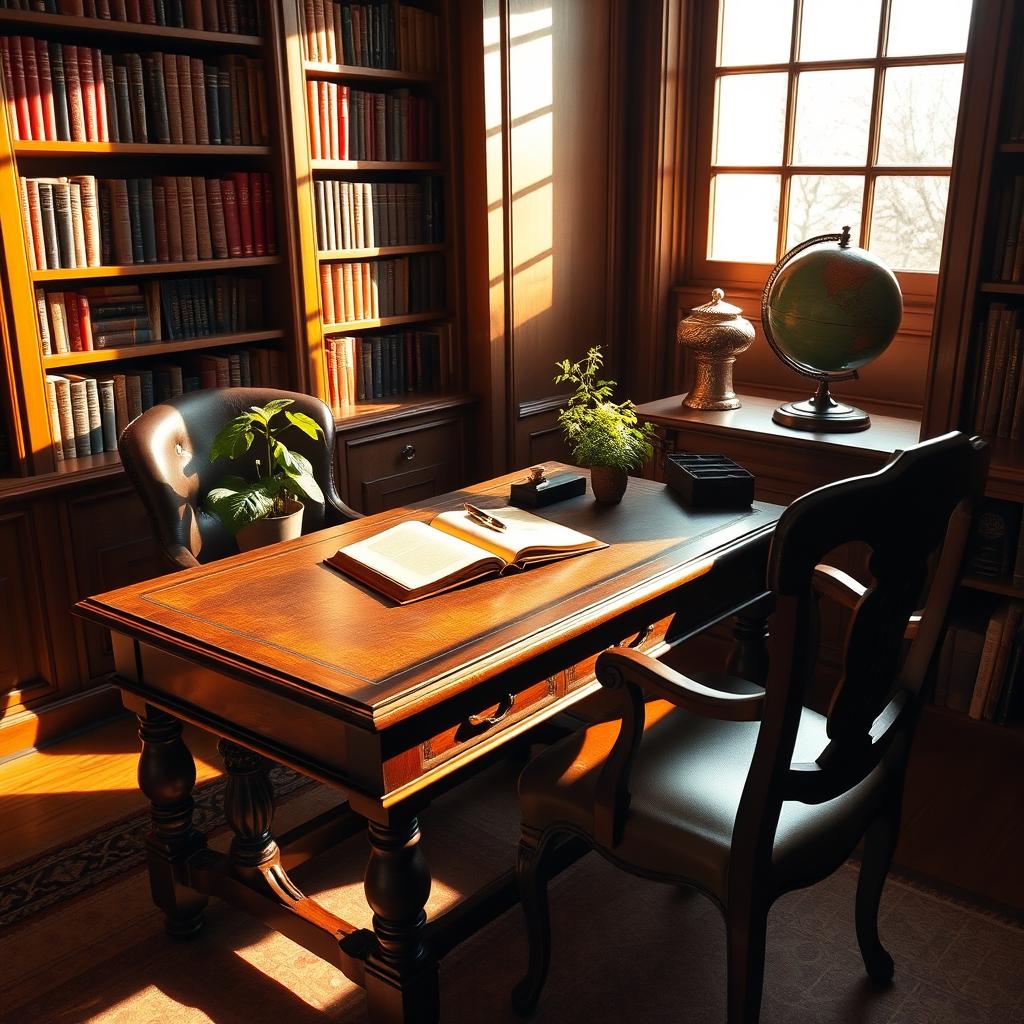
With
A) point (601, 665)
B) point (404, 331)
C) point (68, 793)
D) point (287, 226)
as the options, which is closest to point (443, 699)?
point (601, 665)

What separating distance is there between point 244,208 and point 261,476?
3.86ft

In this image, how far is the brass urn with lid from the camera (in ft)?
12.2

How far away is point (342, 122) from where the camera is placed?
12.3 ft

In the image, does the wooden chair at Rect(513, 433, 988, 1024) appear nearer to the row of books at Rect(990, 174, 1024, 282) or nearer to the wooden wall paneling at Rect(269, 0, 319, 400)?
the row of books at Rect(990, 174, 1024, 282)

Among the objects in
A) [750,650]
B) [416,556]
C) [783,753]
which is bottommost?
[750,650]

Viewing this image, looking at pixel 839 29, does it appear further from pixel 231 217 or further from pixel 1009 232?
pixel 231 217

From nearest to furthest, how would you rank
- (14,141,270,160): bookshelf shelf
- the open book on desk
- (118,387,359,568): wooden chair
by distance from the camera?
the open book on desk → (118,387,359,568): wooden chair → (14,141,270,160): bookshelf shelf

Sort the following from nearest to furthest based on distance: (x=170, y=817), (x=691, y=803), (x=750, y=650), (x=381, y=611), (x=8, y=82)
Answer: (x=691, y=803) < (x=381, y=611) < (x=170, y=817) < (x=750, y=650) < (x=8, y=82)

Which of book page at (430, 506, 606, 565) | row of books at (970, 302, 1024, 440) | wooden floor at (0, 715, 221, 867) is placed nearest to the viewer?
book page at (430, 506, 606, 565)

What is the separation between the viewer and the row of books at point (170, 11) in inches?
117

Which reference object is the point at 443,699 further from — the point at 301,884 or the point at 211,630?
the point at 301,884

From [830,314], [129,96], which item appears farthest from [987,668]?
[129,96]

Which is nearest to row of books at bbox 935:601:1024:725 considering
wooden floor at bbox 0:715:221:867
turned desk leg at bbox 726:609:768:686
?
turned desk leg at bbox 726:609:768:686

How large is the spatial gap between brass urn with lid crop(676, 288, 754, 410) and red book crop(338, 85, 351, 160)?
132 cm
